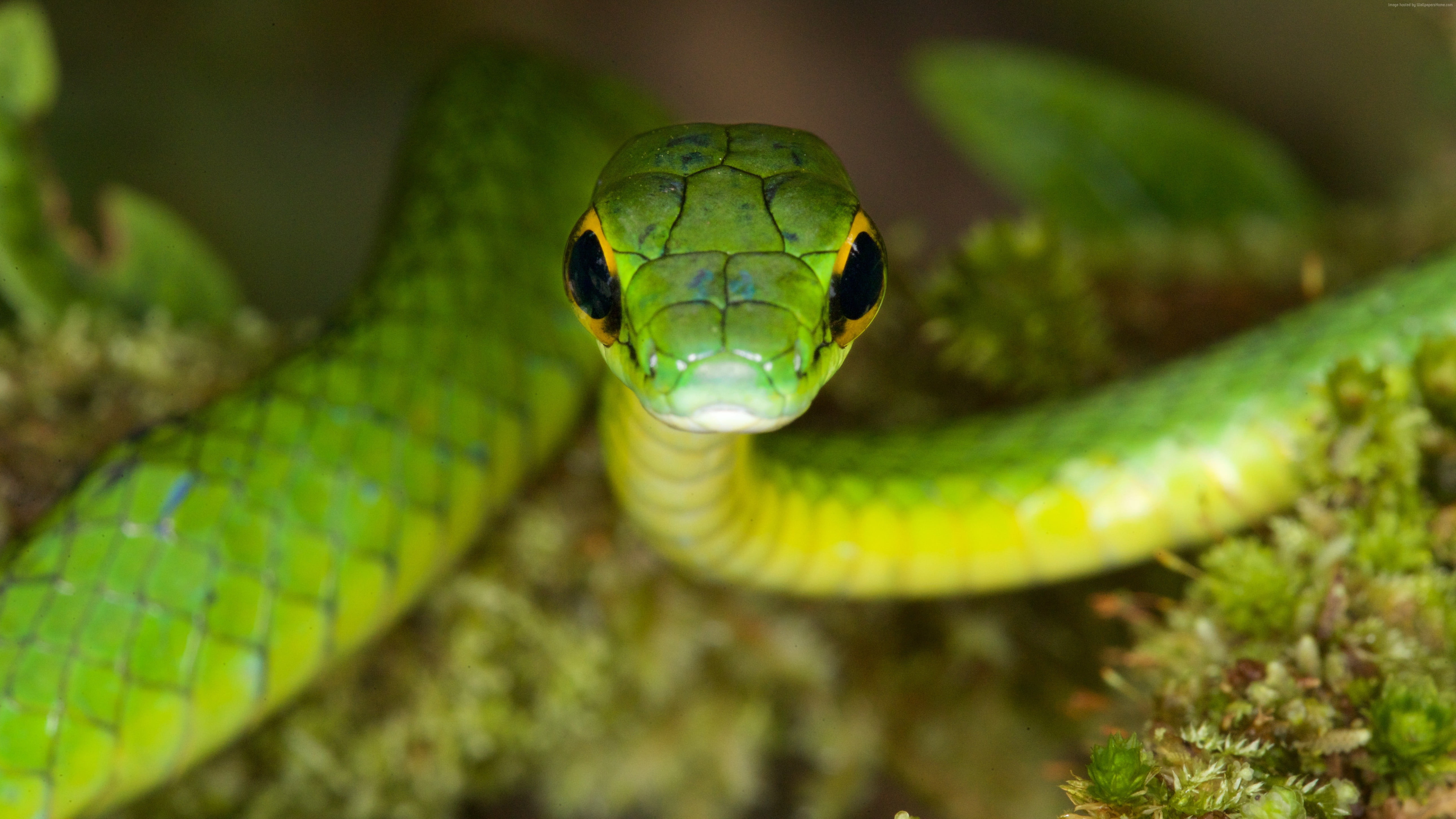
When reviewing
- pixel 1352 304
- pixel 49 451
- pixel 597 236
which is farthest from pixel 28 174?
pixel 1352 304

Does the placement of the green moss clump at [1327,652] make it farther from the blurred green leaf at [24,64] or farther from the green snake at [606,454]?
the blurred green leaf at [24,64]

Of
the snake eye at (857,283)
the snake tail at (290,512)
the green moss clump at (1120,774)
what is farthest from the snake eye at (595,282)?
the green moss clump at (1120,774)

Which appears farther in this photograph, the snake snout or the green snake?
the green snake

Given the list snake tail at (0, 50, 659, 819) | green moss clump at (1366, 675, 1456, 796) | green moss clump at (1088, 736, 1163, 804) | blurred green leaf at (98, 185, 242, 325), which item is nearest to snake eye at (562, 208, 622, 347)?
snake tail at (0, 50, 659, 819)

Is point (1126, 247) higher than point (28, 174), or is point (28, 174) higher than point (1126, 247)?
point (1126, 247)

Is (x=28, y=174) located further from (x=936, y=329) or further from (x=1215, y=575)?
(x=1215, y=575)

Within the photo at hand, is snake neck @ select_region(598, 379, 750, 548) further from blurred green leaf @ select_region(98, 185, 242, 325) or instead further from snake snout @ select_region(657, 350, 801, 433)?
blurred green leaf @ select_region(98, 185, 242, 325)
